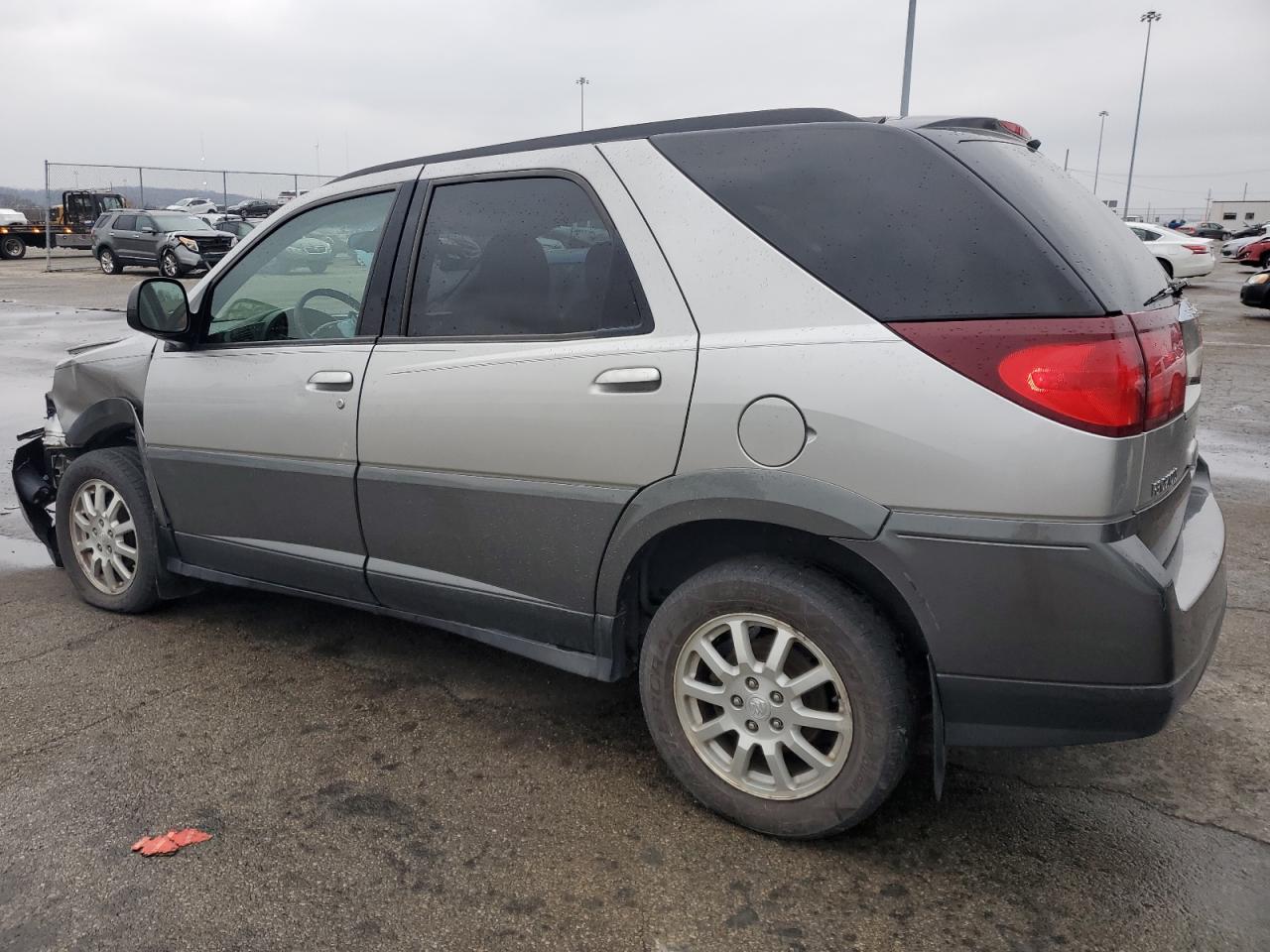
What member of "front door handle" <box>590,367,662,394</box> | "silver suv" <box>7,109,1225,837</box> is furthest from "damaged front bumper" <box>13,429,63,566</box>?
"front door handle" <box>590,367,662,394</box>

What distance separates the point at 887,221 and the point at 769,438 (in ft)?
1.97

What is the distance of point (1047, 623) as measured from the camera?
7.55 ft

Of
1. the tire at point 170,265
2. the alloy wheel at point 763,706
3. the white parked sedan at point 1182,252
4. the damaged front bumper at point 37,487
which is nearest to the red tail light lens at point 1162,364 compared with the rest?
the alloy wheel at point 763,706

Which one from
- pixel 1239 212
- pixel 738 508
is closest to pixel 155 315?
pixel 738 508

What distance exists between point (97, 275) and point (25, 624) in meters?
27.8

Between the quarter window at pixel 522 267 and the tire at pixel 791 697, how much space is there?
30.6 inches

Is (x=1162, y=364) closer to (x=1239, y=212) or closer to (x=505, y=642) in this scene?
(x=505, y=642)

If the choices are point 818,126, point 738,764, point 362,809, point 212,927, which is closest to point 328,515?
point 362,809

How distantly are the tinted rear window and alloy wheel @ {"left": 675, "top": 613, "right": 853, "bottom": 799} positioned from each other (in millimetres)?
885

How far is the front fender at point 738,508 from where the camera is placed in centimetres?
245

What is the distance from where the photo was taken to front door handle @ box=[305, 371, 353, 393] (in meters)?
3.37

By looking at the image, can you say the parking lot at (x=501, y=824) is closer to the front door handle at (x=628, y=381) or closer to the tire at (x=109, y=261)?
the front door handle at (x=628, y=381)

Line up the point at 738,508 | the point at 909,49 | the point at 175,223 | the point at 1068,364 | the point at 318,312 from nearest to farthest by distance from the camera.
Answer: the point at 1068,364 → the point at 738,508 → the point at 318,312 → the point at 909,49 → the point at 175,223

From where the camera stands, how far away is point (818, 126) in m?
2.68
